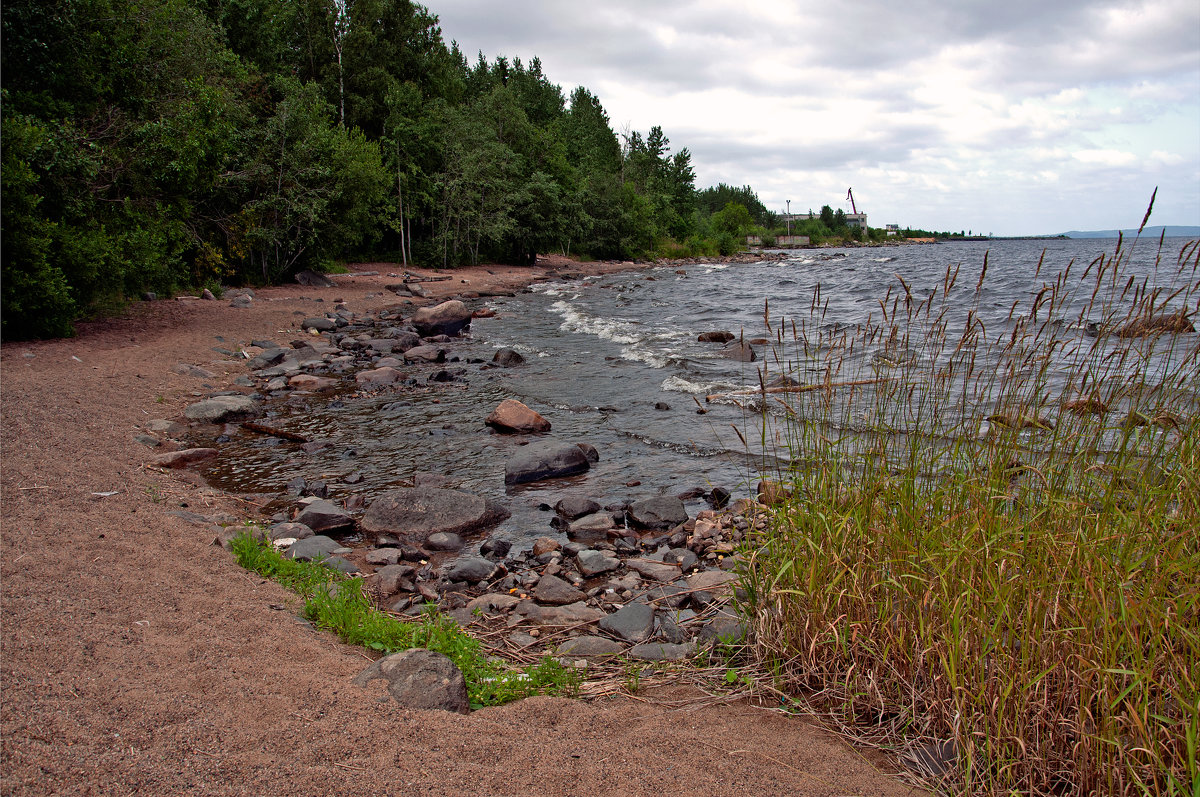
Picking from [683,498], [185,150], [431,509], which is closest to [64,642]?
[431,509]

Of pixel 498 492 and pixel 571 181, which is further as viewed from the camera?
pixel 571 181

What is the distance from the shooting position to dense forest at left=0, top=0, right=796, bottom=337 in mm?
12781

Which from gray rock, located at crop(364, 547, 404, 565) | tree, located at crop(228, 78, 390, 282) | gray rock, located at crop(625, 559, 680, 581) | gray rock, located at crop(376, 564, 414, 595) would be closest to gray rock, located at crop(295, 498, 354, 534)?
gray rock, located at crop(364, 547, 404, 565)

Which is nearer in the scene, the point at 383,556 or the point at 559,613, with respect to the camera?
the point at 559,613

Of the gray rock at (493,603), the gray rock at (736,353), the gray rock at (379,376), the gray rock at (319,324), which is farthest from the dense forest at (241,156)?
the gray rock at (736,353)

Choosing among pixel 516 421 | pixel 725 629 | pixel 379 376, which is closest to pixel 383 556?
pixel 725 629

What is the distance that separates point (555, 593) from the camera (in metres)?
5.52

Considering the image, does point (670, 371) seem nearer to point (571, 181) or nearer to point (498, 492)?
point (498, 492)

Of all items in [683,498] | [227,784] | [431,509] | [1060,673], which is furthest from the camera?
[683,498]

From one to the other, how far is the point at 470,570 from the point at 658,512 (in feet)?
7.00

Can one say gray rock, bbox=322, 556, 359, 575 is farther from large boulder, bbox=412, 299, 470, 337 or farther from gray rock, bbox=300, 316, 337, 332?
large boulder, bbox=412, 299, 470, 337

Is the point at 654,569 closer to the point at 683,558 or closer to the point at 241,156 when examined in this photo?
the point at 683,558

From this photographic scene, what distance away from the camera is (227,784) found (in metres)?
2.48

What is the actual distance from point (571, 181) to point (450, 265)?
18833 mm
